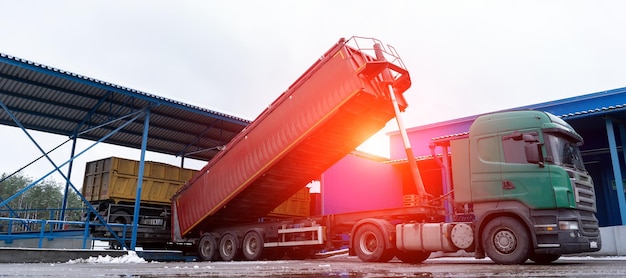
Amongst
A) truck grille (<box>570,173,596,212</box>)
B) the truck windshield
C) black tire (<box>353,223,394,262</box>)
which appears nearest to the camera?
truck grille (<box>570,173,596,212</box>)

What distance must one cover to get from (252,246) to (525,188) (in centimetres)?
763

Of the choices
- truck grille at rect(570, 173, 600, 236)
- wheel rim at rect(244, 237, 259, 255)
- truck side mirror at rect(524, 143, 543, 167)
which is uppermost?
truck side mirror at rect(524, 143, 543, 167)

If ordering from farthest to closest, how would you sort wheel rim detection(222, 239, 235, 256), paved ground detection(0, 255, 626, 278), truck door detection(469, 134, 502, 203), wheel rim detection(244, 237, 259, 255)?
wheel rim detection(222, 239, 235, 256), wheel rim detection(244, 237, 259, 255), truck door detection(469, 134, 502, 203), paved ground detection(0, 255, 626, 278)

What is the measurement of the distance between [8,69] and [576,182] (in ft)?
50.5

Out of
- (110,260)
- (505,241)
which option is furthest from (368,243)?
(110,260)

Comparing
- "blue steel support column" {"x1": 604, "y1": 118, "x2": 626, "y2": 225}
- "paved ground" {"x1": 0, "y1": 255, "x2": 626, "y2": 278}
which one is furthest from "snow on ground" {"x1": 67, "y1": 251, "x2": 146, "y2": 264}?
"blue steel support column" {"x1": 604, "y1": 118, "x2": 626, "y2": 225}

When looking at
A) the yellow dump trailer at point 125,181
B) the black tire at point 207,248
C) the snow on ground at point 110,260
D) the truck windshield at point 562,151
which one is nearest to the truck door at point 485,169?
the truck windshield at point 562,151

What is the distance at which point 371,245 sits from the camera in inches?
383

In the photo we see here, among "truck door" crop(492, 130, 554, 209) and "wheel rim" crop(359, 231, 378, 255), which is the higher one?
"truck door" crop(492, 130, 554, 209)

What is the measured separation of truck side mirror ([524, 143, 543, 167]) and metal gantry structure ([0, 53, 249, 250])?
11146 millimetres

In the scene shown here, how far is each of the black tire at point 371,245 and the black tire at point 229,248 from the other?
14.5 ft

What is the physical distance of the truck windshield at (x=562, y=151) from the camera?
8.14 m

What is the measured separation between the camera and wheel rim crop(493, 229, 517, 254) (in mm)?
7961

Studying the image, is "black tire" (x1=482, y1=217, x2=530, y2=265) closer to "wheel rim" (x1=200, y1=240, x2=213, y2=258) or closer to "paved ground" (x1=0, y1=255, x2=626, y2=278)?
"paved ground" (x1=0, y1=255, x2=626, y2=278)
